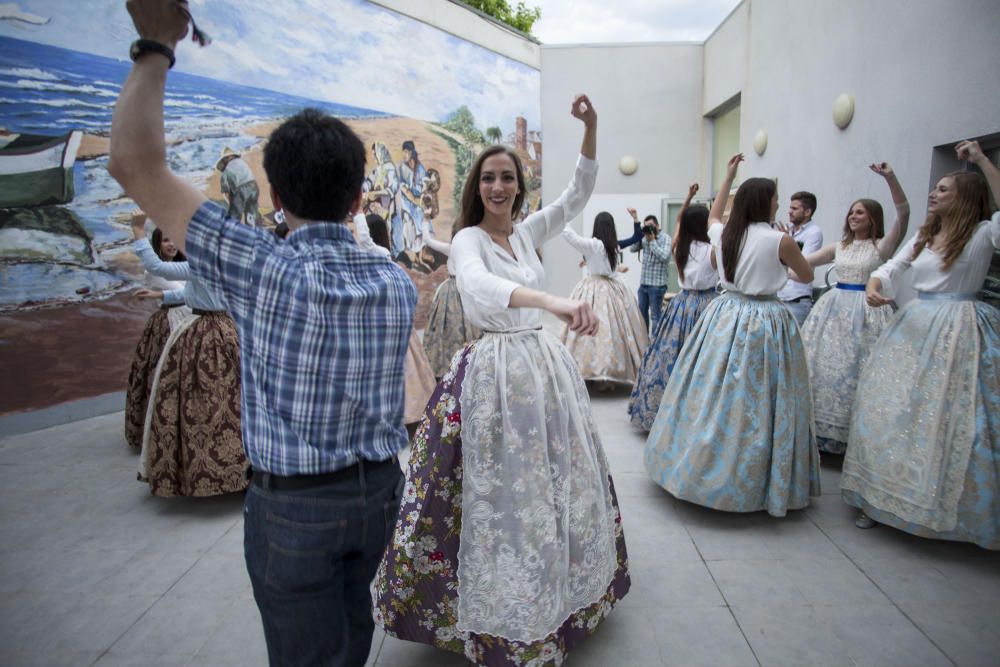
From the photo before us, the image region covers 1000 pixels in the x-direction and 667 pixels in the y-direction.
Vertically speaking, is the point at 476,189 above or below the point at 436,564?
above

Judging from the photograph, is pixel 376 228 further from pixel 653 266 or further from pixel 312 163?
pixel 312 163

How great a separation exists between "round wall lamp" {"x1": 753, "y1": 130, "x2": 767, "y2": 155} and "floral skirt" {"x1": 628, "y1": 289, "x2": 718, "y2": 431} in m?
A: 4.21

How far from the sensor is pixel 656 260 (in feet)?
20.9

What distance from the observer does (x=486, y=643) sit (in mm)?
1855

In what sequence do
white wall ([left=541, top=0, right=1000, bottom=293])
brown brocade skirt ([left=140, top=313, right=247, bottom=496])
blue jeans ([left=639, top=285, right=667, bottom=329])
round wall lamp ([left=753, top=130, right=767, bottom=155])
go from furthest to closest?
1. round wall lamp ([left=753, top=130, right=767, bottom=155])
2. blue jeans ([left=639, top=285, right=667, bottom=329])
3. white wall ([left=541, top=0, right=1000, bottom=293])
4. brown brocade skirt ([left=140, top=313, right=247, bottom=496])

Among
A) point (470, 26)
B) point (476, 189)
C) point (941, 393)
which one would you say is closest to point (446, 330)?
point (476, 189)

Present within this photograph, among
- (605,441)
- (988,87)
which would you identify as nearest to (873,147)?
(988,87)

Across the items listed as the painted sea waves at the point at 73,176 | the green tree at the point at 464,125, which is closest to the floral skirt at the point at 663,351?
the painted sea waves at the point at 73,176

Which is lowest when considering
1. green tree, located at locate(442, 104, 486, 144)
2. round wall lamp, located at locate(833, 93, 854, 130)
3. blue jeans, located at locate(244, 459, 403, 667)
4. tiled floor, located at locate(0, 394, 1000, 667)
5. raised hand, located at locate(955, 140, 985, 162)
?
tiled floor, located at locate(0, 394, 1000, 667)

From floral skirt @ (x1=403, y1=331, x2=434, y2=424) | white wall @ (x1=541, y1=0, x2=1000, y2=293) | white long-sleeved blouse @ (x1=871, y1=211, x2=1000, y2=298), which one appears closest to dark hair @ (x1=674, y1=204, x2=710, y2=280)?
white long-sleeved blouse @ (x1=871, y1=211, x2=1000, y2=298)

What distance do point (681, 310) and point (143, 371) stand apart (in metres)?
4.02

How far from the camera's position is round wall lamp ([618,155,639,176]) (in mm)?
10445

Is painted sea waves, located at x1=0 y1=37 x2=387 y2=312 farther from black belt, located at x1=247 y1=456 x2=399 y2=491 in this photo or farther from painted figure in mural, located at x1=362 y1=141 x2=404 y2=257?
black belt, located at x1=247 y1=456 x2=399 y2=491

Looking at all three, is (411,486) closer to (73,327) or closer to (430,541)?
(430,541)
